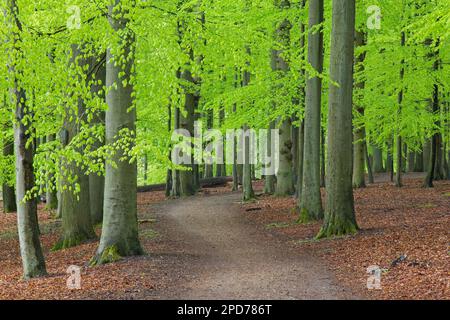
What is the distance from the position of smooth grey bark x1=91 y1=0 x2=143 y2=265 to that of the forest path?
97 cm

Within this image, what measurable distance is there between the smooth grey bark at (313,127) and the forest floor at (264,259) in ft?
2.87

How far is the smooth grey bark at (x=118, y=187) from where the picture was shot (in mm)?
11945

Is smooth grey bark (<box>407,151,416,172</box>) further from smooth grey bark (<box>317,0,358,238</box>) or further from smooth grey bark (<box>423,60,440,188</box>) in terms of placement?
smooth grey bark (<box>317,0,358,238</box>)

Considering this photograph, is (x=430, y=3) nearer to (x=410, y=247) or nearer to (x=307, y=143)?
(x=307, y=143)

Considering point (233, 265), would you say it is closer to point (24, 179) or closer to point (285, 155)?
point (24, 179)

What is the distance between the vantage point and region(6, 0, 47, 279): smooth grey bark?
9.52 metres

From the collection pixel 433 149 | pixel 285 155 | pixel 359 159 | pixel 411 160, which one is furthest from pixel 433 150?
pixel 411 160

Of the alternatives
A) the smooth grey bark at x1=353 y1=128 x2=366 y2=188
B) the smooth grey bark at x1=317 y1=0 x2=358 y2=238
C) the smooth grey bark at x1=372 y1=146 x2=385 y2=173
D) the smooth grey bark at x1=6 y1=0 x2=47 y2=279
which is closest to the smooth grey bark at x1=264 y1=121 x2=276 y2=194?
the smooth grey bark at x1=353 y1=128 x2=366 y2=188

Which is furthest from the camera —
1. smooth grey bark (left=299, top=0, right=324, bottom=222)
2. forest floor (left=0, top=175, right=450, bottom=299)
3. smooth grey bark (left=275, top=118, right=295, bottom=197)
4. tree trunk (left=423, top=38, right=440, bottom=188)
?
smooth grey bark (left=275, top=118, right=295, bottom=197)

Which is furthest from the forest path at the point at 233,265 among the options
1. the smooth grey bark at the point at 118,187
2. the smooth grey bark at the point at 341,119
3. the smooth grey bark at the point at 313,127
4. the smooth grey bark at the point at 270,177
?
the smooth grey bark at the point at 270,177

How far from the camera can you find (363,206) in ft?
63.5

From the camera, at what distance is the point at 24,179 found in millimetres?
10281

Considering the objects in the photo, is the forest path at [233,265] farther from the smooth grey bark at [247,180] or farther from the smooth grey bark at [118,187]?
the smooth grey bark at [247,180]

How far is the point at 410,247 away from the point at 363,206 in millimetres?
7990
